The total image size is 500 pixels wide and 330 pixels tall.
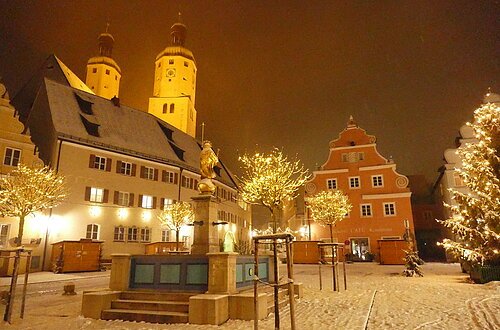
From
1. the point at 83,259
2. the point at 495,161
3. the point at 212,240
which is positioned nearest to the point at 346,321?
the point at 212,240

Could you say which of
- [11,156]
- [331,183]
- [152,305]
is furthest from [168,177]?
[152,305]

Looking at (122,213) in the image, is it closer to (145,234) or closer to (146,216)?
(146,216)

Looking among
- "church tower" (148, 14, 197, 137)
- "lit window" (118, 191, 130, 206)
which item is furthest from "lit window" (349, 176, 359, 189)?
"church tower" (148, 14, 197, 137)

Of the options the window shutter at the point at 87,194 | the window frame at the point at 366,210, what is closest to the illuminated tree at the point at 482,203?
the window frame at the point at 366,210

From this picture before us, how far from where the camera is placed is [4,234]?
75.5ft

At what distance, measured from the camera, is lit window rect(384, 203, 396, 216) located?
3650 cm

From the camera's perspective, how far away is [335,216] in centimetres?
3088

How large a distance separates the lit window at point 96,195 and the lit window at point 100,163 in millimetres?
1836

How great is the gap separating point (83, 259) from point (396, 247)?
81.7ft

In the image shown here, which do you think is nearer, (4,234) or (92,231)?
(4,234)

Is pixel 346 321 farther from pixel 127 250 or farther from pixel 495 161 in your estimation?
pixel 127 250

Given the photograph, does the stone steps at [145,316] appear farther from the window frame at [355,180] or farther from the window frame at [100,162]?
the window frame at [355,180]

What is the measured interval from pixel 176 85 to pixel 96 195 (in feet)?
114

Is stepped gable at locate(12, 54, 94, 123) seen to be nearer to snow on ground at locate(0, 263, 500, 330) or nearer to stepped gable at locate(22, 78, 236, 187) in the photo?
stepped gable at locate(22, 78, 236, 187)
